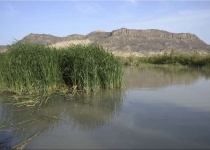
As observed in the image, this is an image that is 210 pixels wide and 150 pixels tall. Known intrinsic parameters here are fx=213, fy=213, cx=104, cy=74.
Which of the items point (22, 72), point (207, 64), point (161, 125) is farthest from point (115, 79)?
point (207, 64)

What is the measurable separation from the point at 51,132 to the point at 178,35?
8233 centimetres

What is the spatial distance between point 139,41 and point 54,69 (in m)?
→ 63.9

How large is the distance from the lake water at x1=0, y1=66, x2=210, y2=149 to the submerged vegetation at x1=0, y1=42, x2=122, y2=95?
2.89 feet

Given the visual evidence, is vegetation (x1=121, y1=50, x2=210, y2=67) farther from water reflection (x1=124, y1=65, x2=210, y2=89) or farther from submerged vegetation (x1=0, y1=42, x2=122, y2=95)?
submerged vegetation (x1=0, y1=42, x2=122, y2=95)

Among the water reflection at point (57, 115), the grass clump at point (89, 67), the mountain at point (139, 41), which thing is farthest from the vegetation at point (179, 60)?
the mountain at point (139, 41)

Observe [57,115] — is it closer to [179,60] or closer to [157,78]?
[157,78]

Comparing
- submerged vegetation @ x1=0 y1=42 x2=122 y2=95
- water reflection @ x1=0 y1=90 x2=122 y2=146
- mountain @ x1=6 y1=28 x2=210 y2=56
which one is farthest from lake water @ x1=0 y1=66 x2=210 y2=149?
mountain @ x1=6 y1=28 x2=210 y2=56

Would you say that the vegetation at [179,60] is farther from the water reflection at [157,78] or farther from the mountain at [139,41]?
the mountain at [139,41]

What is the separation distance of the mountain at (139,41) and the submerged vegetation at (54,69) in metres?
44.6

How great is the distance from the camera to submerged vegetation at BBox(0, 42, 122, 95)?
6750mm

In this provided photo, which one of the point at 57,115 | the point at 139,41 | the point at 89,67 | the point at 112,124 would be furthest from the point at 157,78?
the point at 139,41

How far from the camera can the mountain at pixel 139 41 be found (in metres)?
60.1

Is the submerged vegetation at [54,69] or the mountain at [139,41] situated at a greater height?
the mountain at [139,41]

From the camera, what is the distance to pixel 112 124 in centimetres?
416
